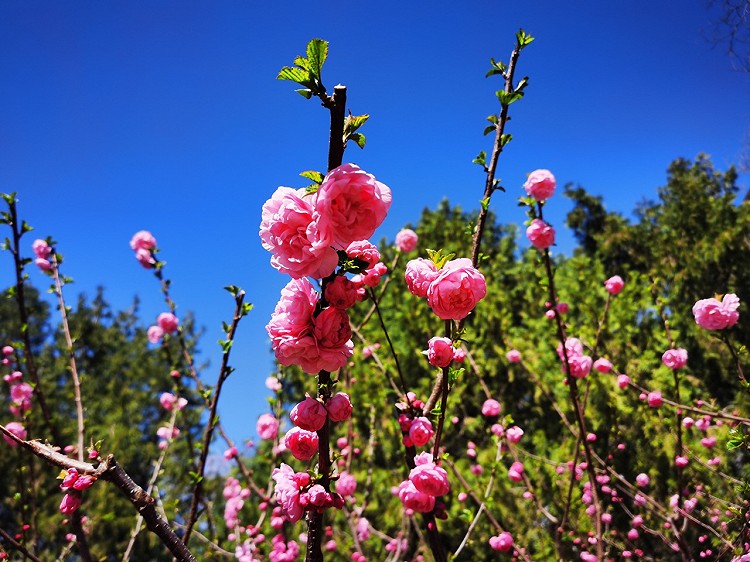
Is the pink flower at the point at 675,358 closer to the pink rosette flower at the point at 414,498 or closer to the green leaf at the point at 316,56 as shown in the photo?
the pink rosette flower at the point at 414,498

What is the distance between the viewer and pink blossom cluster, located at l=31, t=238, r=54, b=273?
3277 mm

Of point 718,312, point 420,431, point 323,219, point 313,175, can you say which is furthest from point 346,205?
point 718,312

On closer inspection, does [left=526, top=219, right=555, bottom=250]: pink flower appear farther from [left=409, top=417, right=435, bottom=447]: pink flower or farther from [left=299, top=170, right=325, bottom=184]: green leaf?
[left=299, top=170, right=325, bottom=184]: green leaf

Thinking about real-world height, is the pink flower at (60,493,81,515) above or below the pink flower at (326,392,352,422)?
below

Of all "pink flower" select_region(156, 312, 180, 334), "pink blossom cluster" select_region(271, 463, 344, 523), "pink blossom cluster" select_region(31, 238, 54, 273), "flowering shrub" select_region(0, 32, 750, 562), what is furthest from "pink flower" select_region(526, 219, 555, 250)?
"pink blossom cluster" select_region(31, 238, 54, 273)

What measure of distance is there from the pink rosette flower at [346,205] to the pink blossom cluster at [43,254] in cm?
329

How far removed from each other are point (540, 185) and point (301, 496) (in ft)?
7.29

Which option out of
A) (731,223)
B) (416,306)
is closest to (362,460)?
(416,306)

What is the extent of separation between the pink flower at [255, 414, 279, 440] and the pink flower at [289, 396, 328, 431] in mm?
2717

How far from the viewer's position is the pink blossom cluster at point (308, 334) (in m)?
0.96

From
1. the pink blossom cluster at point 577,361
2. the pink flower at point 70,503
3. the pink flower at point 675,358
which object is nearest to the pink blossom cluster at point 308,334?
the pink flower at point 70,503

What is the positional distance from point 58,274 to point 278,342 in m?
3.10

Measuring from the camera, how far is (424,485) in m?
1.44

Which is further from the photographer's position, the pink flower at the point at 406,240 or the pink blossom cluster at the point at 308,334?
the pink flower at the point at 406,240
